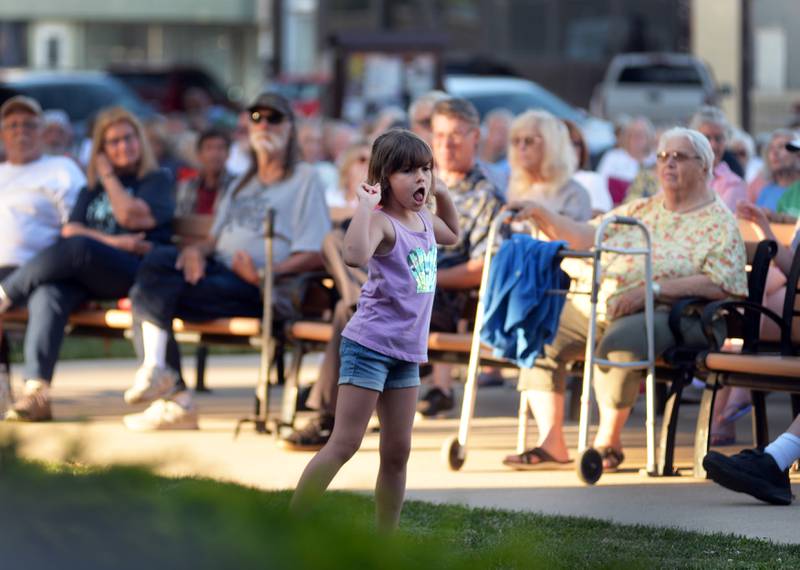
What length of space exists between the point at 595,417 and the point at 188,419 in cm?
252

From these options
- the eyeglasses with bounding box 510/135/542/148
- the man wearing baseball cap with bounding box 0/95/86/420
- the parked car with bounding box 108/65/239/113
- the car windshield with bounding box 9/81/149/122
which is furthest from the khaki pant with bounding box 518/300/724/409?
the parked car with bounding box 108/65/239/113

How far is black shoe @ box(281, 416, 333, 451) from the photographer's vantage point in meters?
8.30

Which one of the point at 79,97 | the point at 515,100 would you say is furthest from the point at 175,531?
the point at 79,97

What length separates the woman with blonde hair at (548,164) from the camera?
353 inches

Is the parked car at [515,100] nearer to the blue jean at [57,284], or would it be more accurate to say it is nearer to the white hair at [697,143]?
the blue jean at [57,284]

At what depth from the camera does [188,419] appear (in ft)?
29.9

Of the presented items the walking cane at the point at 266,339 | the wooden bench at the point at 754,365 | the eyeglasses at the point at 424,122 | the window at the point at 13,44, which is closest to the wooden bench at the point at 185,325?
the walking cane at the point at 266,339

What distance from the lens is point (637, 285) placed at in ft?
25.8

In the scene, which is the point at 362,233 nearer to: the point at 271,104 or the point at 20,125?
the point at 271,104

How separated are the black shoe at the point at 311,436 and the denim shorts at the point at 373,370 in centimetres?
278

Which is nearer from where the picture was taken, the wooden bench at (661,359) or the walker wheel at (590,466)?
the walker wheel at (590,466)

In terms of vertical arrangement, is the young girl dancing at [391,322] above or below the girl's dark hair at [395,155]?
below

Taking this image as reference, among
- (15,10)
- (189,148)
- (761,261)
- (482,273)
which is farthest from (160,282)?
(15,10)

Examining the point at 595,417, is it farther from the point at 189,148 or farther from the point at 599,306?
the point at 189,148
